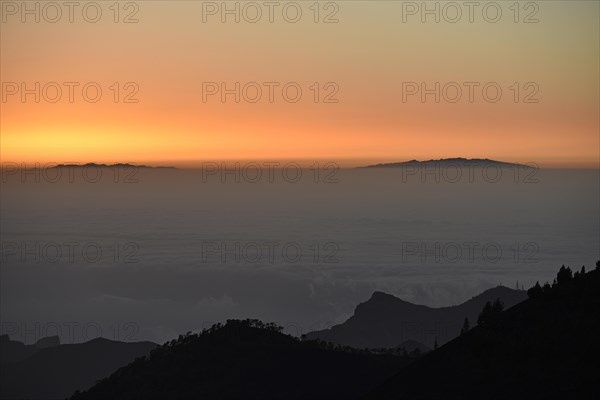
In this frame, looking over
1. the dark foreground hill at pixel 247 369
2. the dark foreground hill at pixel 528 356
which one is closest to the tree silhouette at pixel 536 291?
the dark foreground hill at pixel 528 356

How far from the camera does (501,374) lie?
61.7 meters

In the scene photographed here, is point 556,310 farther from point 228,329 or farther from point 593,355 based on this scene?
point 228,329

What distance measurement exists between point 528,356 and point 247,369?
46.7 metres

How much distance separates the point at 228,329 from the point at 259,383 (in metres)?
19.1

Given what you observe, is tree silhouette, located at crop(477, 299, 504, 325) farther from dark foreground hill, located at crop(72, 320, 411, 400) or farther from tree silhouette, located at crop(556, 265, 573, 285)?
dark foreground hill, located at crop(72, 320, 411, 400)

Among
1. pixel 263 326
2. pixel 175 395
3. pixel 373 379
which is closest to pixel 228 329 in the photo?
pixel 263 326

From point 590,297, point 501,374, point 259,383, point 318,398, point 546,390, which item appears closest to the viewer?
point 546,390

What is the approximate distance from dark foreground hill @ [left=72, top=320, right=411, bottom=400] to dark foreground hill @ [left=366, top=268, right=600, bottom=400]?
73.9ft

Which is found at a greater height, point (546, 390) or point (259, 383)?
point (546, 390)

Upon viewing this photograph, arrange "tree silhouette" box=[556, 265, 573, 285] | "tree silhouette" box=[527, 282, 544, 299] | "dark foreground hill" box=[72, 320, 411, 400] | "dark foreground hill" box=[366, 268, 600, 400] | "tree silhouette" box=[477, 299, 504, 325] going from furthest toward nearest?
"dark foreground hill" box=[72, 320, 411, 400] → "tree silhouette" box=[556, 265, 573, 285] → "tree silhouette" box=[527, 282, 544, 299] → "tree silhouette" box=[477, 299, 504, 325] → "dark foreground hill" box=[366, 268, 600, 400]

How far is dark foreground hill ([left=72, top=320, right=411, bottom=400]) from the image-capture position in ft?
A: 313

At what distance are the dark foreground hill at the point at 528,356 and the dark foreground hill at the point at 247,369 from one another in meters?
22.5

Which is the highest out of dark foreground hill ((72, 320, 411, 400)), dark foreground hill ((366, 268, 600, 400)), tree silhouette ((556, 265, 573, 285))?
tree silhouette ((556, 265, 573, 285))

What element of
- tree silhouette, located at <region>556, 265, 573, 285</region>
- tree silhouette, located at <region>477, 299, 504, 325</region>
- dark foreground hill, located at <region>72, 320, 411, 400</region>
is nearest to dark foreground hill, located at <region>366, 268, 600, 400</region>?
tree silhouette, located at <region>556, 265, 573, 285</region>
